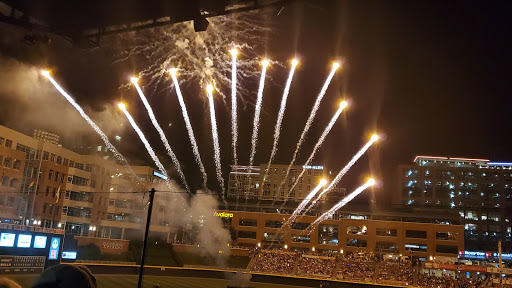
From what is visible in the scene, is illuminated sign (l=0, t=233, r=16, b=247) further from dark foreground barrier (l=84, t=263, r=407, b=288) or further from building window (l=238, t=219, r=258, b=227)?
building window (l=238, t=219, r=258, b=227)

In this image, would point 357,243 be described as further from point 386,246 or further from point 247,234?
point 247,234

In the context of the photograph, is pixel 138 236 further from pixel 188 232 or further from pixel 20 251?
pixel 20 251

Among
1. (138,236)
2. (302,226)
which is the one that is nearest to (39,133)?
(138,236)

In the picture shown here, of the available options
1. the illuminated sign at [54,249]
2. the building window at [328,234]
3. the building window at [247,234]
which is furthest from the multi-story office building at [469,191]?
the illuminated sign at [54,249]

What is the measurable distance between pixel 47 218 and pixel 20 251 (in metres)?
20.0

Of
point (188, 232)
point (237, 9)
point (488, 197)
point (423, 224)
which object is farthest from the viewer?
point (488, 197)

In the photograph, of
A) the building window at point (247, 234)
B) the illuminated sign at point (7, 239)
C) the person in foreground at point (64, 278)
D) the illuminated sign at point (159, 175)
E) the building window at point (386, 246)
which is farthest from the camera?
the building window at point (247, 234)

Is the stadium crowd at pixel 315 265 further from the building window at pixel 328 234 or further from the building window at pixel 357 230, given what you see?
the building window at pixel 357 230

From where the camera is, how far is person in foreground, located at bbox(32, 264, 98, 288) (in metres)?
1.96

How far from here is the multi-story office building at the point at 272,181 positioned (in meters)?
102

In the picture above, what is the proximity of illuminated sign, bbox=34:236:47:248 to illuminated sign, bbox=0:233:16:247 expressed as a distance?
1.81 meters

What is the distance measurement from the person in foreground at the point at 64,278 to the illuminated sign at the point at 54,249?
29.1 metres

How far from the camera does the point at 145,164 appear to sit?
2261 inches

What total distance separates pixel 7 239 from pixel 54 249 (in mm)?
4059
